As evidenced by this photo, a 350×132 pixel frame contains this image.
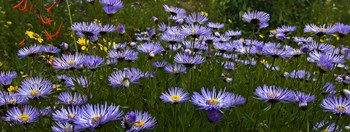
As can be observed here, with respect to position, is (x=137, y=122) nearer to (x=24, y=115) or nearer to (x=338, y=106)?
(x=24, y=115)

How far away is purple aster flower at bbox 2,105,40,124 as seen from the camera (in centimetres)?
149

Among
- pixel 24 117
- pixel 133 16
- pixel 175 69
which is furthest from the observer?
pixel 133 16

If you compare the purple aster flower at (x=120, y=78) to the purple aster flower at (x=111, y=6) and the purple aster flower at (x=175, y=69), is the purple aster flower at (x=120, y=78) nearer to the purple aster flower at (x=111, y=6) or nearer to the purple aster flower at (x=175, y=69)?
the purple aster flower at (x=175, y=69)

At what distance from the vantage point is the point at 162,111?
166 cm

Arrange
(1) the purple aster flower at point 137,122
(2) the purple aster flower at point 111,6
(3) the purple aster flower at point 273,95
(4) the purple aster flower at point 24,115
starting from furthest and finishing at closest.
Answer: (2) the purple aster flower at point 111,6, (4) the purple aster flower at point 24,115, (3) the purple aster flower at point 273,95, (1) the purple aster flower at point 137,122

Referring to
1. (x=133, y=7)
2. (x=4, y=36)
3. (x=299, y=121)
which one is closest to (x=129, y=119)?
(x=299, y=121)

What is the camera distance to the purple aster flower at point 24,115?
4.89 feet

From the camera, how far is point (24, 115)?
153 centimetres

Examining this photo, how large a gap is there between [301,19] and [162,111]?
3.38 meters

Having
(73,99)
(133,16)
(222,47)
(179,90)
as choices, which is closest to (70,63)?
(73,99)

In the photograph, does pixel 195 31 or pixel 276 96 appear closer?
pixel 276 96

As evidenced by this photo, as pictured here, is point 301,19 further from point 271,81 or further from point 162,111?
point 162,111

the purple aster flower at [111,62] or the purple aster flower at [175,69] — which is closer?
the purple aster flower at [175,69]

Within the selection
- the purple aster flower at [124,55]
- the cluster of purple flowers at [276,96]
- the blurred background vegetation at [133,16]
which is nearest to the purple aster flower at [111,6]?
the purple aster flower at [124,55]
